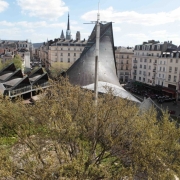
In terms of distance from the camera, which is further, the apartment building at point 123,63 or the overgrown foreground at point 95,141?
the apartment building at point 123,63

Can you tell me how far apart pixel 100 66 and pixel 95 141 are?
20.5 meters

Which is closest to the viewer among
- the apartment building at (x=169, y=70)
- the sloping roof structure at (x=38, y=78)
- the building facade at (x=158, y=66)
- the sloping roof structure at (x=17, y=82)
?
the sloping roof structure at (x=17, y=82)

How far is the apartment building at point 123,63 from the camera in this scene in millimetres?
61719

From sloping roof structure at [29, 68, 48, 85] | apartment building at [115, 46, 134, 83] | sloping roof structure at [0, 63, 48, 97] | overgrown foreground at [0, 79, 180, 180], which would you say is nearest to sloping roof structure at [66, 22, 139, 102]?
sloping roof structure at [0, 63, 48, 97]

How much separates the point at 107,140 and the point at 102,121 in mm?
936

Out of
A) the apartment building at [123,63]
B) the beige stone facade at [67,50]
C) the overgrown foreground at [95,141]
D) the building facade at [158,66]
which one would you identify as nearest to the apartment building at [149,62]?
the building facade at [158,66]

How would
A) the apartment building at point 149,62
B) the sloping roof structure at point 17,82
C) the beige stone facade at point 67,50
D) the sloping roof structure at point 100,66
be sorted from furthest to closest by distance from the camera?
the beige stone facade at point 67,50
the apartment building at point 149,62
the sloping roof structure at point 17,82
the sloping roof structure at point 100,66

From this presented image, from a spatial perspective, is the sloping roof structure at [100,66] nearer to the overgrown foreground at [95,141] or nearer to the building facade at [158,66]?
the overgrown foreground at [95,141]

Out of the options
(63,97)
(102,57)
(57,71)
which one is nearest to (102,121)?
(63,97)

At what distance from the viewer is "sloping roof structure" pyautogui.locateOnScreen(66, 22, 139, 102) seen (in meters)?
Result: 27.1

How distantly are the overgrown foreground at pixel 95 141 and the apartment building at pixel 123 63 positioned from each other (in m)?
50.5

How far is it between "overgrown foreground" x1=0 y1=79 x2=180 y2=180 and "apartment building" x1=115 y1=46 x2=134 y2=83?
50483 millimetres

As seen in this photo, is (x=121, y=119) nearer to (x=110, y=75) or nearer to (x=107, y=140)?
(x=107, y=140)

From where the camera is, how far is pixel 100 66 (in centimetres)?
2988
